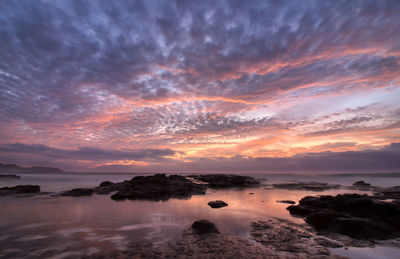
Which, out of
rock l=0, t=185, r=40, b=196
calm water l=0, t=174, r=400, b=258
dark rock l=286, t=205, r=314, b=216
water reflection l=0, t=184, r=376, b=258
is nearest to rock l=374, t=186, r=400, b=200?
dark rock l=286, t=205, r=314, b=216

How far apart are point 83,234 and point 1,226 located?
690cm

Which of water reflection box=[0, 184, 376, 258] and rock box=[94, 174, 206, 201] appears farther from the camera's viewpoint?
rock box=[94, 174, 206, 201]

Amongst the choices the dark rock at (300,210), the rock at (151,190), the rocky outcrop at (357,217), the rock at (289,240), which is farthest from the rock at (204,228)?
the rock at (151,190)

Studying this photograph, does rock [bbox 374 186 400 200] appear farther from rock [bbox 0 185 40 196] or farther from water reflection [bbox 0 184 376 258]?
rock [bbox 0 185 40 196]

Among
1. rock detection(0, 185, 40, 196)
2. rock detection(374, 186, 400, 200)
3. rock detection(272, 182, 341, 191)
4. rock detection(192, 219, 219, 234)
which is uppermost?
rock detection(0, 185, 40, 196)

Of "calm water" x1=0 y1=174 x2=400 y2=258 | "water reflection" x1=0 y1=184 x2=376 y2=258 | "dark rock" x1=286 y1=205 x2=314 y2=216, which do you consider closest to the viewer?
"calm water" x1=0 y1=174 x2=400 y2=258

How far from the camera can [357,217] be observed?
14.9 metres

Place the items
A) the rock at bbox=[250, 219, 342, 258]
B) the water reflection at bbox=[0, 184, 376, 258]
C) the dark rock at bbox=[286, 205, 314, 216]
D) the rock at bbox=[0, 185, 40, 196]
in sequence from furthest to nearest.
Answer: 1. the rock at bbox=[0, 185, 40, 196]
2. the dark rock at bbox=[286, 205, 314, 216]
3. the water reflection at bbox=[0, 184, 376, 258]
4. the rock at bbox=[250, 219, 342, 258]

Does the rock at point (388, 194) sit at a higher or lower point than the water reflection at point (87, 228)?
lower

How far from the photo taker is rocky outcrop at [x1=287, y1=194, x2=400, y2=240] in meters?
12.4

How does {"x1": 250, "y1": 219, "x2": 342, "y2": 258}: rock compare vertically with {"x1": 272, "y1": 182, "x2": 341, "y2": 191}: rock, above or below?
above

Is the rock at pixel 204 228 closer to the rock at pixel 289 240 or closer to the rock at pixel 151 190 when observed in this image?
the rock at pixel 289 240

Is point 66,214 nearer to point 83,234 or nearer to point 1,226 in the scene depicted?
point 1,226

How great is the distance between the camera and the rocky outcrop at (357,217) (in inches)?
489
